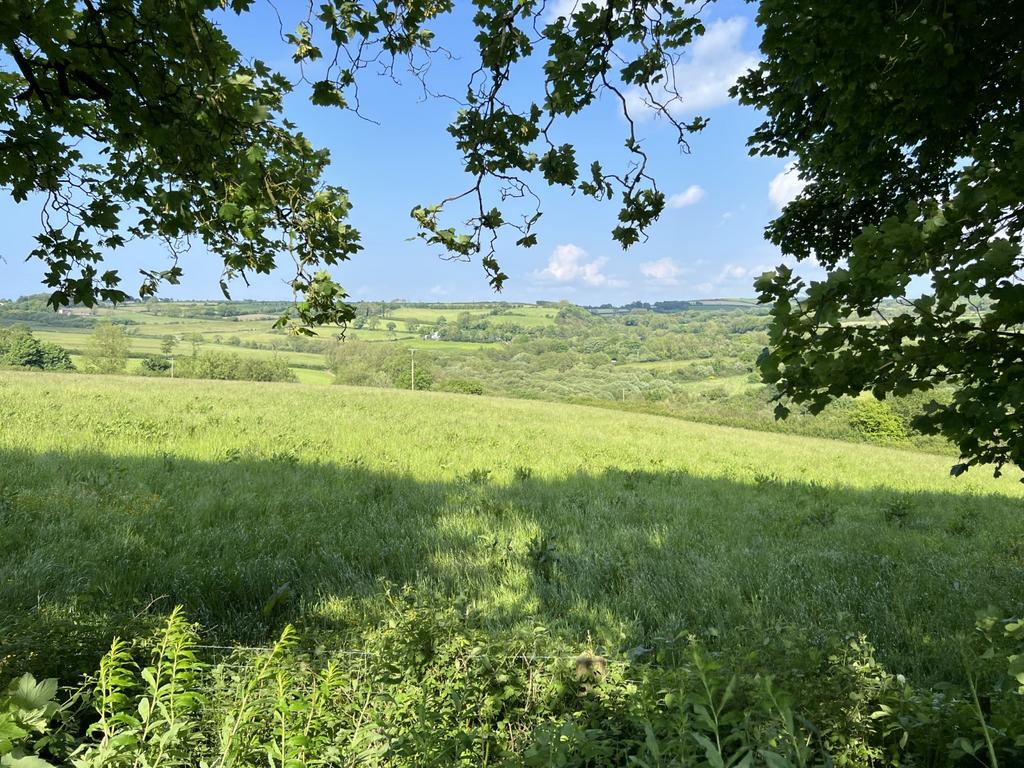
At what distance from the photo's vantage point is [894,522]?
8.41 metres

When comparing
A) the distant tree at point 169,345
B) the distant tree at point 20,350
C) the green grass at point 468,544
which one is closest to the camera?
the green grass at point 468,544

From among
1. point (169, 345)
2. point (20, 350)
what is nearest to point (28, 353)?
point (20, 350)

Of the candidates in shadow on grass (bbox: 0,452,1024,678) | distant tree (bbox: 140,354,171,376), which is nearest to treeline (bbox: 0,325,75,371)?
distant tree (bbox: 140,354,171,376)

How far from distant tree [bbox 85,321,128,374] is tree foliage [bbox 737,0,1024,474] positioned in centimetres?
9884

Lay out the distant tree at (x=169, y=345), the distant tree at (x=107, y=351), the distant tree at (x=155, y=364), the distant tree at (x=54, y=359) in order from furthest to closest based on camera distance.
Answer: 1. the distant tree at (x=169, y=345)
2. the distant tree at (x=155, y=364)
3. the distant tree at (x=107, y=351)
4. the distant tree at (x=54, y=359)

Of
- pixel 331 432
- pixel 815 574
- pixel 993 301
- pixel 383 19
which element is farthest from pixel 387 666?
pixel 331 432

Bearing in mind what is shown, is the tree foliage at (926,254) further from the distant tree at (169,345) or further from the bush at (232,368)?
the distant tree at (169,345)

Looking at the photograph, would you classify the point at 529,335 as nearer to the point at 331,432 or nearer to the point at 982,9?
the point at 331,432

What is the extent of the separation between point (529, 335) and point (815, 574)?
131 m

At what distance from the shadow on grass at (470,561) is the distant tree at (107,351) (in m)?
90.3

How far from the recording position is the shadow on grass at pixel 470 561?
407 centimetres

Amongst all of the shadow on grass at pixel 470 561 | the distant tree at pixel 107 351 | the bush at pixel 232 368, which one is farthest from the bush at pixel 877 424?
the distant tree at pixel 107 351

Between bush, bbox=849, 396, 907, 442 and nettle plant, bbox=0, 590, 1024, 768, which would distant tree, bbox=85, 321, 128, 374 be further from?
bush, bbox=849, 396, 907, 442

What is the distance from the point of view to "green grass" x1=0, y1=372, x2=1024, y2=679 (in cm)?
421
